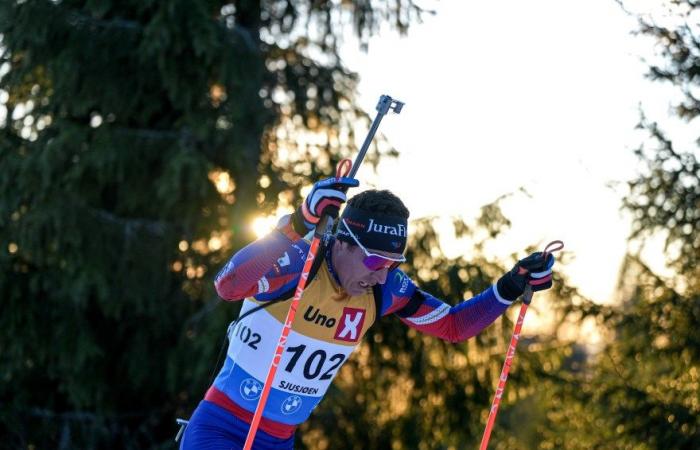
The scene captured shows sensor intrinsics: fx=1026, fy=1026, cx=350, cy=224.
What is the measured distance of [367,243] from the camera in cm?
432

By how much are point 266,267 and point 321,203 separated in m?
0.35

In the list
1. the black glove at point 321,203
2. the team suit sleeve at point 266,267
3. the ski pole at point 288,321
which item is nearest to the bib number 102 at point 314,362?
the ski pole at point 288,321

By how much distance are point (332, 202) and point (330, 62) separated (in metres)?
5.02

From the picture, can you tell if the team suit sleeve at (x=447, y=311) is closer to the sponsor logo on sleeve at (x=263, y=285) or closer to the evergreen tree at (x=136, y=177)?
the sponsor logo on sleeve at (x=263, y=285)

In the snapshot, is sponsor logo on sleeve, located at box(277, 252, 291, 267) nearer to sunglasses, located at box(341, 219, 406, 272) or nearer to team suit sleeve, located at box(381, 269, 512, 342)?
sunglasses, located at box(341, 219, 406, 272)

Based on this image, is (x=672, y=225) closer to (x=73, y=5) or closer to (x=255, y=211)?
(x=255, y=211)

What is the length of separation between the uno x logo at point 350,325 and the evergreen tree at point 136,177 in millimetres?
3549

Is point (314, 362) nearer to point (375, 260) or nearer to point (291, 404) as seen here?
point (291, 404)

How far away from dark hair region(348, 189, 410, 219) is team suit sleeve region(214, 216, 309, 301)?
0.33 metres

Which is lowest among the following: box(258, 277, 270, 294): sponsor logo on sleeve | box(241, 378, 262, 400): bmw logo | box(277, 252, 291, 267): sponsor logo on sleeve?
box(241, 378, 262, 400): bmw logo

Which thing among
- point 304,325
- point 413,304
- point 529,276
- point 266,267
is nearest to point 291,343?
point 304,325

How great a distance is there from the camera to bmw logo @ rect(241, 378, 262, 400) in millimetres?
4402

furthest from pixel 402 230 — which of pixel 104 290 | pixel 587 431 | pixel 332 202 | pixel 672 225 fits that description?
pixel 587 431

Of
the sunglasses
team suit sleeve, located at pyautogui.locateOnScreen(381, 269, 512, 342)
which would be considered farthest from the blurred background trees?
the sunglasses
